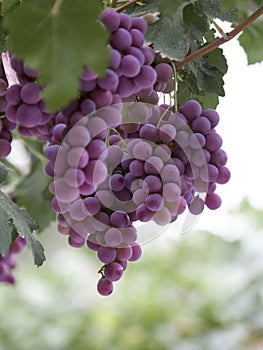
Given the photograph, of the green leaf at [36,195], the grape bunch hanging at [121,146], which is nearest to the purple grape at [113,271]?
the grape bunch hanging at [121,146]

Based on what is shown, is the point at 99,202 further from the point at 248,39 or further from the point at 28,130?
the point at 248,39

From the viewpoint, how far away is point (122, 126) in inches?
18.0

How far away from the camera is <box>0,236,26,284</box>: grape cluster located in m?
0.75

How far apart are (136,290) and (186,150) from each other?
1473mm

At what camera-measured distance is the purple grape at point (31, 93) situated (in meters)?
0.40

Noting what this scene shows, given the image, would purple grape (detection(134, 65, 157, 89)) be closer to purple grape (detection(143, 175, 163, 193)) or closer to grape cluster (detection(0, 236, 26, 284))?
purple grape (detection(143, 175, 163, 193))

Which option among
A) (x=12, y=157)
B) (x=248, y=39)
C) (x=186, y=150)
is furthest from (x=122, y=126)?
(x=12, y=157)

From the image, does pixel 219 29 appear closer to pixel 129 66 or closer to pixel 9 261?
pixel 129 66

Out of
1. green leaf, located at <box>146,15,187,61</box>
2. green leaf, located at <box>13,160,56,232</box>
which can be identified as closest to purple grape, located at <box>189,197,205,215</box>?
green leaf, located at <box>146,15,187,61</box>

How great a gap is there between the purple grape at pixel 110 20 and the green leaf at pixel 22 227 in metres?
0.17

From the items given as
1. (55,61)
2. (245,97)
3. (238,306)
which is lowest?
(238,306)

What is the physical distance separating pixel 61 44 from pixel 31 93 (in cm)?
7

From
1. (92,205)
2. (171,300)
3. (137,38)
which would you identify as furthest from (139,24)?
(171,300)

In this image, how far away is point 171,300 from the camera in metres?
1.82
